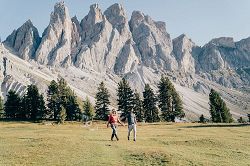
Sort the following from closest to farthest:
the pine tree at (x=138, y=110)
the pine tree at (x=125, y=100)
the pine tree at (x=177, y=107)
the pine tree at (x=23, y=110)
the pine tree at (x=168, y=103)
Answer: the pine tree at (x=168, y=103) → the pine tree at (x=177, y=107) → the pine tree at (x=125, y=100) → the pine tree at (x=138, y=110) → the pine tree at (x=23, y=110)

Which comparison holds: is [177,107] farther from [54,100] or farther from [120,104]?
[54,100]

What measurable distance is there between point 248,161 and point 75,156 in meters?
13.9

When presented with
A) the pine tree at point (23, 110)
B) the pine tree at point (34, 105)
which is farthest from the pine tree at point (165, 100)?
the pine tree at point (23, 110)

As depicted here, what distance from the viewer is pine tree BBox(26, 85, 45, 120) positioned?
12788 cm

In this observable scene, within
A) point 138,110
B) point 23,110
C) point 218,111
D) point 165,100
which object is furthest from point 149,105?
point 23,110

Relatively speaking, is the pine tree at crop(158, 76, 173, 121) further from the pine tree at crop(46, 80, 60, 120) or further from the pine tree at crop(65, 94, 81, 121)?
the pine tree at crop(46, 80, 60, 120)

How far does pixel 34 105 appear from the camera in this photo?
420ft

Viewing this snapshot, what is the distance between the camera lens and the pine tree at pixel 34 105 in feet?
420

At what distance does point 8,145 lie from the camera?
1414 inches

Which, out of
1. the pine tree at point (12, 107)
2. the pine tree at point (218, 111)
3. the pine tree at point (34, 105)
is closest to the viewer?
the pine tree at point (218, 111)

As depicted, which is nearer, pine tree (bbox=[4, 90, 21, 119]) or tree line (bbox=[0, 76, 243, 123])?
tree line (bbox=[0, 76, 243, 123])

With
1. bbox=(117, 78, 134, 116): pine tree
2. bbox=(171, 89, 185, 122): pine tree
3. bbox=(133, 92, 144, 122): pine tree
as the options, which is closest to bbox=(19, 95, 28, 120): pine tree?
bbox=(117, 78, 134, 116): pine tree

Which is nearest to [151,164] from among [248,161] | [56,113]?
[248,161]

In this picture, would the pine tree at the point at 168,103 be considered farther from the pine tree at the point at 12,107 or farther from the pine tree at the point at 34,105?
the pine tree at the point at 12,107
